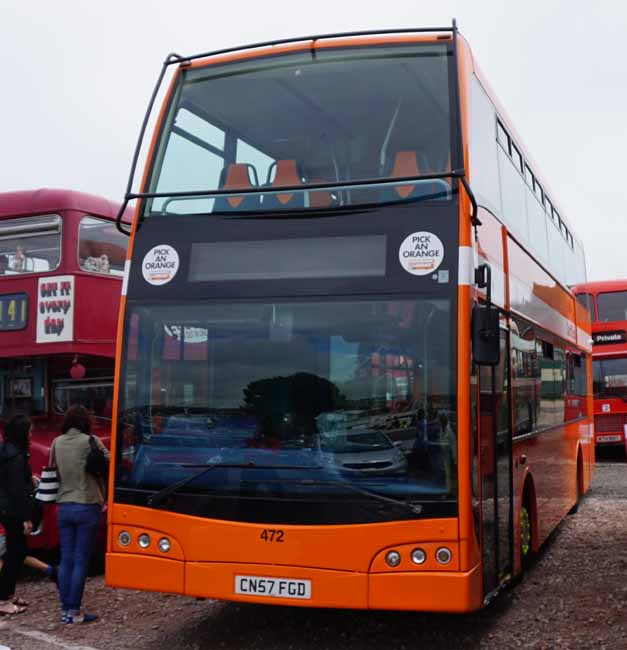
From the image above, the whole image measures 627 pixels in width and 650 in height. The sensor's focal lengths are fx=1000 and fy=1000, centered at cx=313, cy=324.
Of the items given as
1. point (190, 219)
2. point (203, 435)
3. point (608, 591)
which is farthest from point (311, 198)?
point (608, 591)

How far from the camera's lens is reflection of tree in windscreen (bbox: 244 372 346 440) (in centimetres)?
650

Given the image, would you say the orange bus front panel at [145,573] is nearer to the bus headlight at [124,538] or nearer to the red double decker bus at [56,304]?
the bus headlight at [124,538]

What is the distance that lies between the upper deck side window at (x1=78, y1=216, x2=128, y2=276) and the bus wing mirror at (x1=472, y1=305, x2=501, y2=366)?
20.0 feet

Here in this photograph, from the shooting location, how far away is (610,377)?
83.9 ft

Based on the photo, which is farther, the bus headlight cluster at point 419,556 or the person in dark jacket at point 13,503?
the person in dark jacket at point 13,503

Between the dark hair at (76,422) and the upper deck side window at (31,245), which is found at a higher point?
the upper deck side window at (31,245)

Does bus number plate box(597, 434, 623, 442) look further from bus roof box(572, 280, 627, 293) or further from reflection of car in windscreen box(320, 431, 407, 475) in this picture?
reflection of car in windscreen box(320, 431, 407, 475)

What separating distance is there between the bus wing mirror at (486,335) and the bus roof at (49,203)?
6429mm

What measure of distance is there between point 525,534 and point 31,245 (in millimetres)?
6387

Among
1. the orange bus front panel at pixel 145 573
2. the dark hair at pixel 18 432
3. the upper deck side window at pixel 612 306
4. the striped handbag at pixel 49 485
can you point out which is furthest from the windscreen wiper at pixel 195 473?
the upper deck side window at pixel 612 306

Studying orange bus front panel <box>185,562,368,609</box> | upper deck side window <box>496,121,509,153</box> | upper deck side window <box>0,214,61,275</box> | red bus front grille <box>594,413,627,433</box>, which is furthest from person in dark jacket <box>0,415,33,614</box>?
red bus front grille <box>594,413,627,433</box>

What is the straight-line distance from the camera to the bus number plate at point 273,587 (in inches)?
249

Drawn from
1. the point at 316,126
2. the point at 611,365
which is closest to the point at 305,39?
the point at 316,126

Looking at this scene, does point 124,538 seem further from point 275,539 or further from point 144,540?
point 275,539
